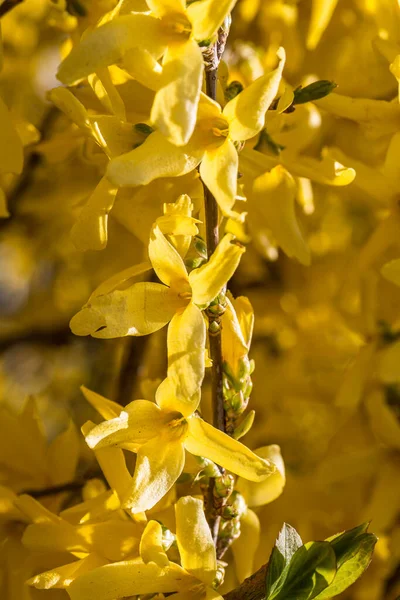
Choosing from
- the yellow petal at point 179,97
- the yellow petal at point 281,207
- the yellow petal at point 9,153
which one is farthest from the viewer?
the yellow petal at point 281,207

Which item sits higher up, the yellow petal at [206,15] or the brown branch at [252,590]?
the yellow petal at [206,15]

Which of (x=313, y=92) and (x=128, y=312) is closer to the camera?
(x=128, y=312)

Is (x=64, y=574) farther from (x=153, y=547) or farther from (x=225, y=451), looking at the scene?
(x=225, y=451)

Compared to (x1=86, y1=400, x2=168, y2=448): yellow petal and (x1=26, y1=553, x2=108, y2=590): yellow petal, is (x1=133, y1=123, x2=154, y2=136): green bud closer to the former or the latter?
(x1=86, y1=400, x2=168, y2=448): yellow petal

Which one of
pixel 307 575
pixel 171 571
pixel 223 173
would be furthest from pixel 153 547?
pixel 223 173

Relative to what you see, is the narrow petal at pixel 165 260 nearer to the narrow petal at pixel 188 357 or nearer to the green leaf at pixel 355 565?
the narrow petal at pixel 188 357

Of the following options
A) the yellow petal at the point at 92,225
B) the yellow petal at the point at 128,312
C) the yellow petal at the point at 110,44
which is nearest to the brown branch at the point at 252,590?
the yellow petal at the point at 128,312

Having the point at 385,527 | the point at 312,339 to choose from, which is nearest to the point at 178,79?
the point at 385,527
